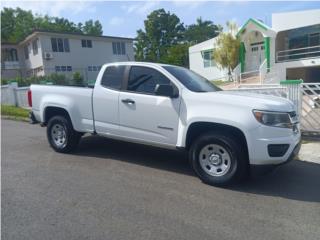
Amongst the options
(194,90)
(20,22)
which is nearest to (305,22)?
(194,90)

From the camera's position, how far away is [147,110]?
5422mm

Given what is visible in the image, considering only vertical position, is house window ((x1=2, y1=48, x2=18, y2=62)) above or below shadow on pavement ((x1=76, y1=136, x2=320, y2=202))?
above

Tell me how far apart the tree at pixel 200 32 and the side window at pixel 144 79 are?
219ft

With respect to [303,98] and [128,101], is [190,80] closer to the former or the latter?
[128,101]

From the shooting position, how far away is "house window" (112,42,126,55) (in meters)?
38.8

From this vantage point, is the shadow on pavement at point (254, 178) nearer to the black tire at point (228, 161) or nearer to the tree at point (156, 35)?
the black tire at point (228, 161)

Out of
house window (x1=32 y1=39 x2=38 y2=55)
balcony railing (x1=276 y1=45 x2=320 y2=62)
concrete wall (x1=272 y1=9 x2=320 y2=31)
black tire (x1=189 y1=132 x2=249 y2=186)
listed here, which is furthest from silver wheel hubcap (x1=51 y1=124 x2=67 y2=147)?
house window (x1=32 y1=39 x2=38 y2=55)

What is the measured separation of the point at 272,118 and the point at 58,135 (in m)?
4.54

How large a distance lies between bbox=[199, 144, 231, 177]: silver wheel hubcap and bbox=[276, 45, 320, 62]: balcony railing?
21123 millimetres

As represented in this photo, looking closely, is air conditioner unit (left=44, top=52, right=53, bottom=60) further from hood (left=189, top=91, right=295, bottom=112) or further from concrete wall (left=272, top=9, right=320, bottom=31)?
hood (left=189, top=91, right=295, bottom=112)

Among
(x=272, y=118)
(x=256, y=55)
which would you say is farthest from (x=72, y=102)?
(x=256, y=55)

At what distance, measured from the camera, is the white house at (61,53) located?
33.3m

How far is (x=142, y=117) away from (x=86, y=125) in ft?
4.86

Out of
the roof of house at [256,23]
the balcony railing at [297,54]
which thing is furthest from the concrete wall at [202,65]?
the balcony railing at [297,54]
